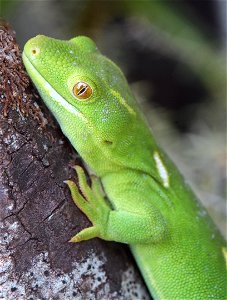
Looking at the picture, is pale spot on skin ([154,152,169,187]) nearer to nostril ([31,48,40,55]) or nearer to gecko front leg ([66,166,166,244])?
gecko front leg ([66,166,166,244])

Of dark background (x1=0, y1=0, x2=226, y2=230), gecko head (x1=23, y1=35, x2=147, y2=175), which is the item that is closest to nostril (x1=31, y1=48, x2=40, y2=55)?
gecko head (x1=23, y1=35, x2=147, y2=175)

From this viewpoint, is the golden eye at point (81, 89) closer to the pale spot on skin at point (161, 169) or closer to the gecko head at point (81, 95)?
the gecko head at point (81, 95)

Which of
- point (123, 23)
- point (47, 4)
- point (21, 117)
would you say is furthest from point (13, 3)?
point (21, 117)

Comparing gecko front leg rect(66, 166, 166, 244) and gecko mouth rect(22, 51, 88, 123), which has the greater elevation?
gecko mouth rect(22, 51, 88, 123)

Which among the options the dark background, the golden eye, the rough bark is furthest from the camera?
the dark background

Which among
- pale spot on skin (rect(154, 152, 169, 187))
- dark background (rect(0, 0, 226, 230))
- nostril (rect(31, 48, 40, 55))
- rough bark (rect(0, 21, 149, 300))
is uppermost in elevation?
nostril (rect(31, 48, 40, 55))

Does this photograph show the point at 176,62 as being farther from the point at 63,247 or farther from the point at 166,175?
the point at 63,247

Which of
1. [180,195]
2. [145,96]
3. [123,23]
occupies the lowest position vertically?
[145,96]

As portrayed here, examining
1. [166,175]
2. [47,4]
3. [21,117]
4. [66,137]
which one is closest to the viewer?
[21,117]
